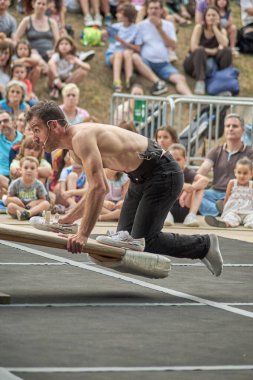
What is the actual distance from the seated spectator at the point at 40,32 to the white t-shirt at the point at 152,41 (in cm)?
161

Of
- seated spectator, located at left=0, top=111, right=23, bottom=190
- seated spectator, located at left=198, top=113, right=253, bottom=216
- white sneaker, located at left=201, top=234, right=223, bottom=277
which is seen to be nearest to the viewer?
white sneaker, located at left=201, top=234, right=223, bottom=277

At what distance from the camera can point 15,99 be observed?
17562 mm

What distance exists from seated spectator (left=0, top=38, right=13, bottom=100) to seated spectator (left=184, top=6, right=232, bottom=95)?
13.3 feet

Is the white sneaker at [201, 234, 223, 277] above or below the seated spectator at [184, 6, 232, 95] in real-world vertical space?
above

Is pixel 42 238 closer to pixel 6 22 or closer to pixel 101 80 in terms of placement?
pixel 6 22

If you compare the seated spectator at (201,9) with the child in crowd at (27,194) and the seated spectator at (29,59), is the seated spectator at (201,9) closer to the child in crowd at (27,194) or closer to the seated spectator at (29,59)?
the seated spectator at (29,59)

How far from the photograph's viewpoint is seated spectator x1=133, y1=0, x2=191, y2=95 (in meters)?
21.6

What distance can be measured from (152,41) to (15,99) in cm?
482

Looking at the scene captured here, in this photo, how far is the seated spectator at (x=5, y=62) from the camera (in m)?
18.8

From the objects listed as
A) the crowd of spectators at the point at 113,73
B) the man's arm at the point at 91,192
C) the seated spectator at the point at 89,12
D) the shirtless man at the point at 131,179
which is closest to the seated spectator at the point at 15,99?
the crowd of spectators at the point at 113,73

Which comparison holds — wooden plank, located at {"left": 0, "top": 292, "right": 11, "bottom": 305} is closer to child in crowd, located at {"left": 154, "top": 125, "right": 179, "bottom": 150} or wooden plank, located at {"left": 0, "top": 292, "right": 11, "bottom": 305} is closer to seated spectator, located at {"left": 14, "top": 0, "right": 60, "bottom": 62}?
child in crowd, located at {"left": 154, "top": 125, "right": 179, "bottom": 150}

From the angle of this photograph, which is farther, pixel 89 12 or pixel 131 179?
pixel 89 12

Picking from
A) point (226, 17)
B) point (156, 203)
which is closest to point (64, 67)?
point (226, 17)

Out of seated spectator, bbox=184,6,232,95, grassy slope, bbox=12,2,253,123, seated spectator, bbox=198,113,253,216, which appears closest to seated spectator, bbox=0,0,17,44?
grassy slope, bbox=12,2,253,123
